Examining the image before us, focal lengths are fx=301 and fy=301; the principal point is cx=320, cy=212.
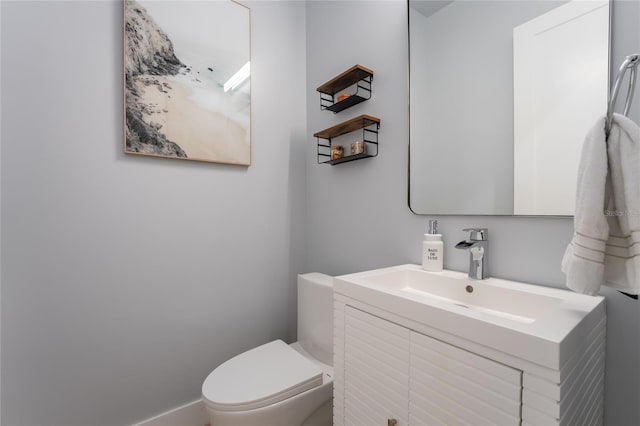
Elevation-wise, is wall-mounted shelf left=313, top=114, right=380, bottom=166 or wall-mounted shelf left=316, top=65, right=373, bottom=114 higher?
wall-mounted shelf left=316, top=65, right=373, bottom=114

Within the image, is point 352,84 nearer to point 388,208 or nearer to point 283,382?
point 388,208

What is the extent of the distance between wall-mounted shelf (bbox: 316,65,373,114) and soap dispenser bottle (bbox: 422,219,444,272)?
2.43ft

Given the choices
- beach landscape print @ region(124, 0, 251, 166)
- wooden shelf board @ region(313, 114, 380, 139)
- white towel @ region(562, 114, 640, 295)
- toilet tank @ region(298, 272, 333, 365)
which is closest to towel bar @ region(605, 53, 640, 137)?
white towel @ region(562, 114, 640, 295)

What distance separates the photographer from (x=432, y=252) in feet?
3.67

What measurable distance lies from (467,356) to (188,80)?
1579 millimetres

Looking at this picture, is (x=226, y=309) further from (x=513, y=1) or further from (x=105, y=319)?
(x=513, y=1)

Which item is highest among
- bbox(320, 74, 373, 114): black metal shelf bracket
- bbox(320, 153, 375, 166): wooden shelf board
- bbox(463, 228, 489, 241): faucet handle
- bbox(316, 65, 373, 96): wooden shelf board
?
bbox(316, 65, 373, 96): wooden shelf board

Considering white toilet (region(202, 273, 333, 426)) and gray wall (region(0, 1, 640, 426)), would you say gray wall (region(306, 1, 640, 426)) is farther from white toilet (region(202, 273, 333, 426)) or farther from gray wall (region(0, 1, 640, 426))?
white toilet (region(202, 273, 333, 426))

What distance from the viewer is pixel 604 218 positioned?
631 millimetres

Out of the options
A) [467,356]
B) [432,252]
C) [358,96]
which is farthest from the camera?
[358,96]

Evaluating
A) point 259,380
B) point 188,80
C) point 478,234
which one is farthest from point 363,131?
point 259,380

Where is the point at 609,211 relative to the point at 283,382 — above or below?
above

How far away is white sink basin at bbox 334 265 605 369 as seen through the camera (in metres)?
0.56

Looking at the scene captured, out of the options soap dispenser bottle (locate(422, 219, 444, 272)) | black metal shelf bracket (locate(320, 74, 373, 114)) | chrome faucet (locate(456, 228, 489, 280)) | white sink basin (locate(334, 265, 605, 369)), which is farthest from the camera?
black metal shelf bracket (locate(320, 74, 373, 114))
